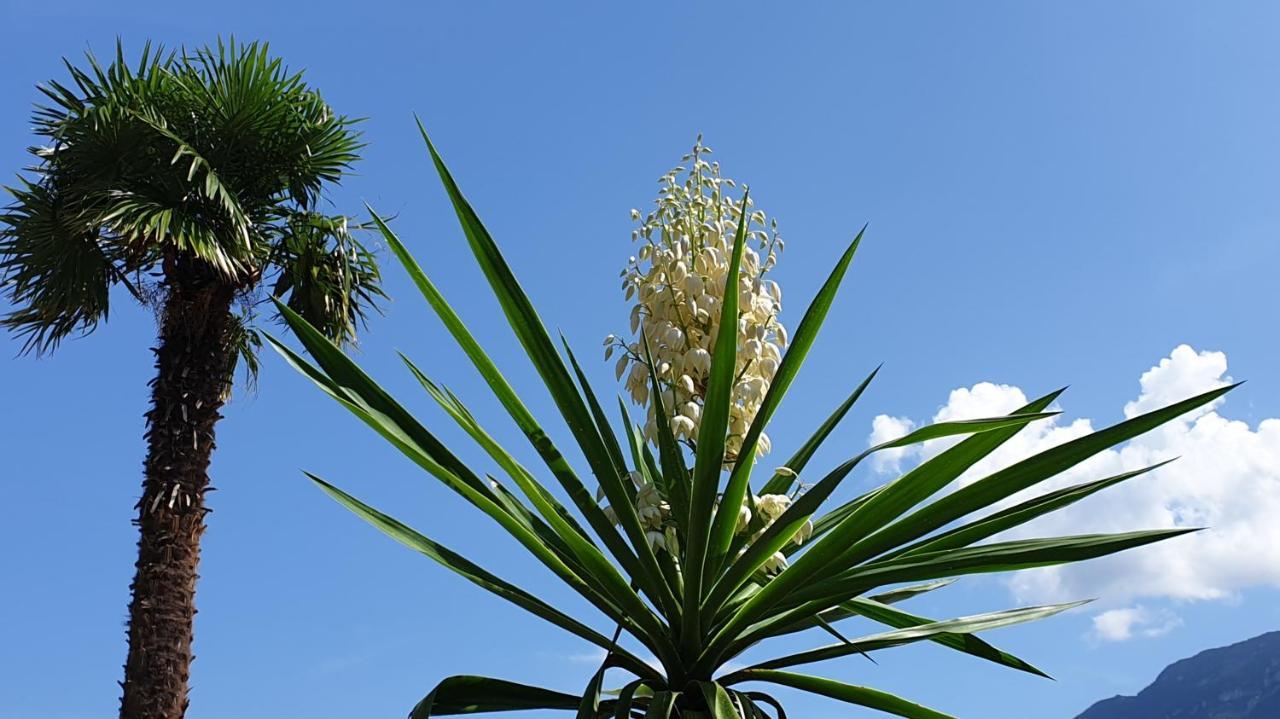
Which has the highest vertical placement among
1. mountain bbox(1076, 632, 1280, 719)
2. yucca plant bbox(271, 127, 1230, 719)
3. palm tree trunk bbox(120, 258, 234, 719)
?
mountain bbox(1076, 632, 1280, 719)

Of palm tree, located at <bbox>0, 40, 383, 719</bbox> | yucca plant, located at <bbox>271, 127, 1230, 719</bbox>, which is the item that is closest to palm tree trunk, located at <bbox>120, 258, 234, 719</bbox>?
palm tree, located at <bbox>0, 40, 383, 719</bbox>

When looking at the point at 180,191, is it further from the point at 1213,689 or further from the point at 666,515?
the point at 1213,689

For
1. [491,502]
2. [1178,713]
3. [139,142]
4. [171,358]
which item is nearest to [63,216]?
[139,142]

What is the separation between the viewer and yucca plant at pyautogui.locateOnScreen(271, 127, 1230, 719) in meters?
2.27

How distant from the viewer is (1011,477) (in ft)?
7.40

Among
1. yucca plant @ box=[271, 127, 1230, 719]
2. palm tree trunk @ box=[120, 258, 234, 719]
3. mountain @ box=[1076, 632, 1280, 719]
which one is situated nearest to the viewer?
yucca plant @ box=[271, 127, 1230, 719]

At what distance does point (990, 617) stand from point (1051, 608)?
27 centimetres

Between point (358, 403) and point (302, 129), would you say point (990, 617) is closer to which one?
point (358, 403)

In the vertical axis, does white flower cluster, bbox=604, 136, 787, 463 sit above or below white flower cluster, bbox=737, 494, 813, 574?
above

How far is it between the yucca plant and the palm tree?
273cm

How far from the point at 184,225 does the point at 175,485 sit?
114 centimetres

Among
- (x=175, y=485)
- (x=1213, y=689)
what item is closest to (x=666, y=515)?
(x=175, y=485)

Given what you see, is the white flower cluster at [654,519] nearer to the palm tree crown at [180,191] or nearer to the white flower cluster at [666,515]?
the white flower cluster at [666,515]

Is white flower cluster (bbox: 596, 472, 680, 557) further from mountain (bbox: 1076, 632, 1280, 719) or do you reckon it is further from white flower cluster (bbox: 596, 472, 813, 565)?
mountain (bbox: 1076, 632, 1280, 719)
